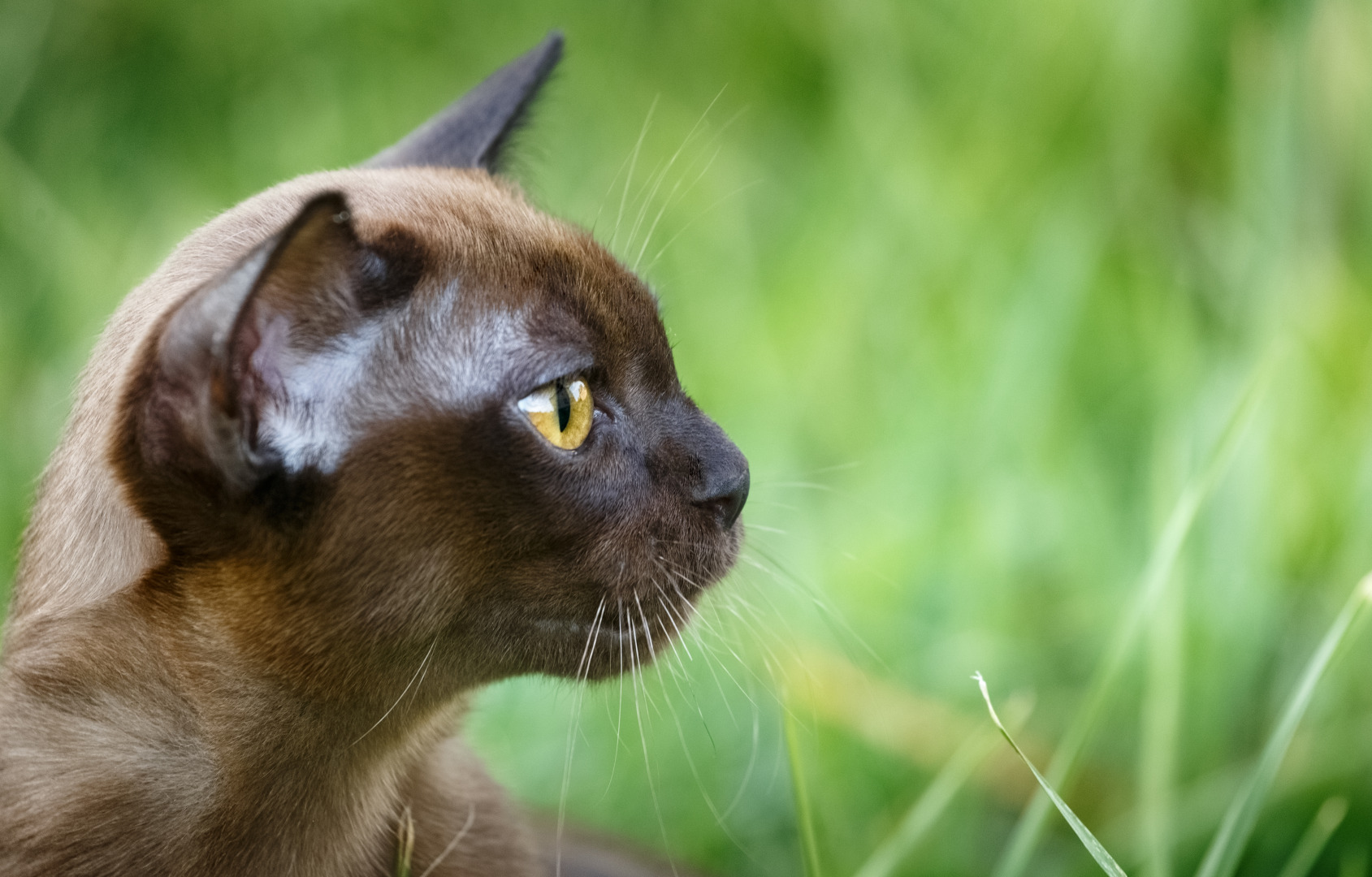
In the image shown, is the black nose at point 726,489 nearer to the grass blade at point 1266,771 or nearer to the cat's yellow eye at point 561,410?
the cat's yellow eye at point 561,410

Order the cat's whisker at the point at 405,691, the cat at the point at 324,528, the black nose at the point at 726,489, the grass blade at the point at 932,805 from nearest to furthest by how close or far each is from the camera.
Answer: the cat at the point at 324,528, the cat's whisker at the point at 405,691, the black nose at the point at 726,489, the grass blade at the point at 932,805

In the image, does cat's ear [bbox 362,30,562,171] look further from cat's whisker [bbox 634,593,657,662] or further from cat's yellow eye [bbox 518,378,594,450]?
cat's whisker [bbox 634,593,657,662]

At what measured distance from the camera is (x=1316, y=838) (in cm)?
188

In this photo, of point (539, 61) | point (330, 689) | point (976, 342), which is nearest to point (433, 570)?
point (330, 689)

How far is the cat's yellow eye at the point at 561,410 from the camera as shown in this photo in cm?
143

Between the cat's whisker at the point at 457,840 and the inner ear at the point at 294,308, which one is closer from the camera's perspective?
the inner ear at the point at 294,308

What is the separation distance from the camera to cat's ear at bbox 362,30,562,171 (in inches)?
72.7

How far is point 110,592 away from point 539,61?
3.09 feet

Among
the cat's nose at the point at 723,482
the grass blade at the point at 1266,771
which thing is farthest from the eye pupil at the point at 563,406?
the grass blade at the point at 1266,771

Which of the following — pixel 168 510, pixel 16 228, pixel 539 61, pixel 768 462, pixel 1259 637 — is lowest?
pixel 16 228

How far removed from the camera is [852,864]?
2203 millimetres

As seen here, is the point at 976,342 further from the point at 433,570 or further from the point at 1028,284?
the point at 433,570

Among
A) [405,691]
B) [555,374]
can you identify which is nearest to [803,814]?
[405,691]

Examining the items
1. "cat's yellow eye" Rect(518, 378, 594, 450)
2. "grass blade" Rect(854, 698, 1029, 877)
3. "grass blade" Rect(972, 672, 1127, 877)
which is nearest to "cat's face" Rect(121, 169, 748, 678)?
"cat's yellow eye" Rect(518, 378, 594, 450)
